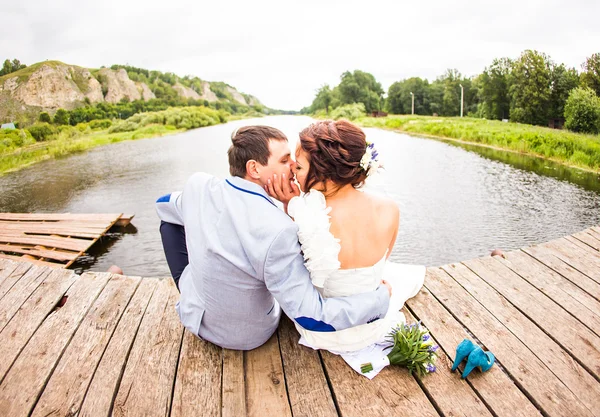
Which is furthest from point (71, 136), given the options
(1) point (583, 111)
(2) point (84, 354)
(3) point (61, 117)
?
(1) point (583, 111)

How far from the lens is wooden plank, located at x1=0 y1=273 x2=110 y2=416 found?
6.29ft

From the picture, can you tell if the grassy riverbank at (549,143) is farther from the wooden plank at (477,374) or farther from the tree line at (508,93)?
the wooden plank at (477,374)

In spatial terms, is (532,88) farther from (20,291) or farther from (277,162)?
(20,291)

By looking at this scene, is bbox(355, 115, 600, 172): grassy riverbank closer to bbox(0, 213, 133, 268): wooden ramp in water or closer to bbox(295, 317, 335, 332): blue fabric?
bbox(295, 317, 335, 332): blue fabric

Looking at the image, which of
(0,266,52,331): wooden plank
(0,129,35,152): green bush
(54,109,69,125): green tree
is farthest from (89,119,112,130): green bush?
(0,266,52,331): wooden plank

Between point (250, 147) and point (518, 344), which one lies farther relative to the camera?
point (518, 344)

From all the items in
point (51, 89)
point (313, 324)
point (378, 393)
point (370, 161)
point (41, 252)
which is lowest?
point (41, 252)

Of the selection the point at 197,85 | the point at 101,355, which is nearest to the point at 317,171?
the point at 101,355

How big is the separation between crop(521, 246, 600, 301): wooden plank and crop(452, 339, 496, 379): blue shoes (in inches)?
57.6

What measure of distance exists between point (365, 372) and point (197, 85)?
113868 mm

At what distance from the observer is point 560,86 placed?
21078 millimetres

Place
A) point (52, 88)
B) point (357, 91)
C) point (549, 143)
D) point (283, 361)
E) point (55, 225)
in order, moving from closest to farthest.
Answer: point (283, 361), point (55, 225), point (549, 143), point (52, 88), point (357, 91)

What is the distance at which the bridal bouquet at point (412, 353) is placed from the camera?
199cm

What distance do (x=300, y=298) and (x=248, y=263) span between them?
29cm
